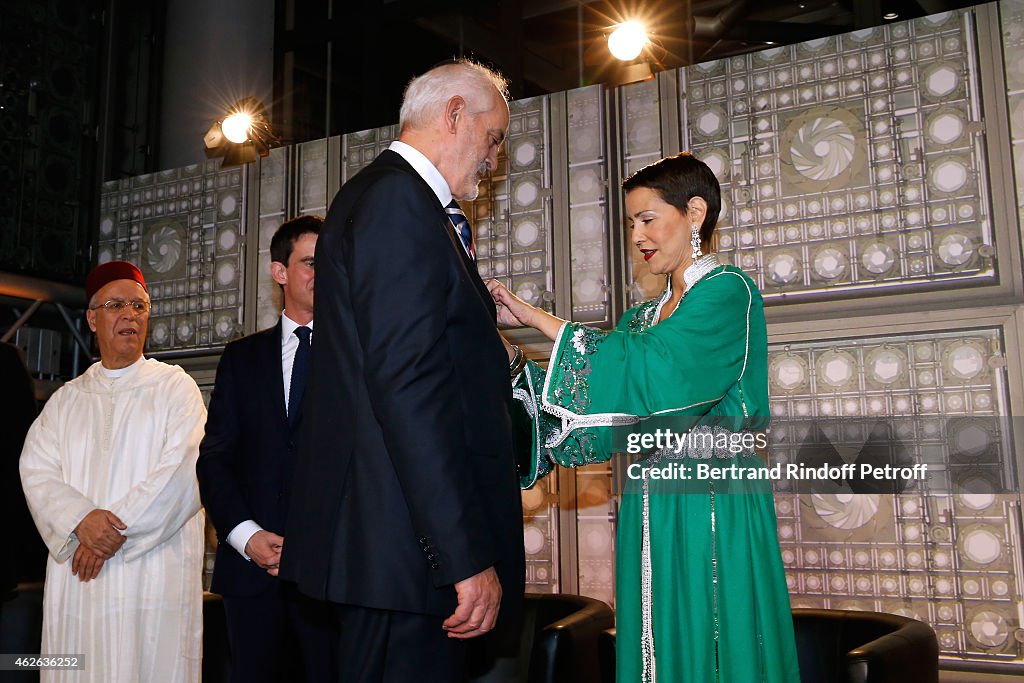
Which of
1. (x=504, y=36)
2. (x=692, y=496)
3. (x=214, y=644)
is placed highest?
(x=504, y=36)

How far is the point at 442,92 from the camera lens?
1872mm

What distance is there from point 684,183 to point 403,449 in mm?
1244

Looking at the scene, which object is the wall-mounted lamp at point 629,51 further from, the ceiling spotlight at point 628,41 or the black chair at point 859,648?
the black chair at point 859,648

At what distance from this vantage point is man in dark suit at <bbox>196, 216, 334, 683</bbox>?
2.69 meters

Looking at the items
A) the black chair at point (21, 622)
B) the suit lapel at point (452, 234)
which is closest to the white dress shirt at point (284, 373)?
the suit lapel at point (452, 234)

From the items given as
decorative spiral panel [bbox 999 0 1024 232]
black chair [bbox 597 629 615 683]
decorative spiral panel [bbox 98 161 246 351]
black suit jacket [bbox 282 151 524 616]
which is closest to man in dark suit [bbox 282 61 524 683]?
black suit jacket [bbox 282 151 524 616]

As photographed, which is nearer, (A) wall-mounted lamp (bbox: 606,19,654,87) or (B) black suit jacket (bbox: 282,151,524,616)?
(B) black suit jacket (bbox: 282,151,524,616)

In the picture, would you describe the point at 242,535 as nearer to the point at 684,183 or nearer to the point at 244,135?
the point at 684,183

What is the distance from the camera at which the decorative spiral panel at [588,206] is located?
13.2 ft

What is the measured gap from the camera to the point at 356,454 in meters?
1.62

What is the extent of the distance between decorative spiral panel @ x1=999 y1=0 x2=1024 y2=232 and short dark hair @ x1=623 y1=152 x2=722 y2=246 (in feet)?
4.74

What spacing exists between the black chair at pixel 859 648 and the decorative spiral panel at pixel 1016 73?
1462 mm

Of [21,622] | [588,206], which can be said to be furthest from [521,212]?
[21,622]

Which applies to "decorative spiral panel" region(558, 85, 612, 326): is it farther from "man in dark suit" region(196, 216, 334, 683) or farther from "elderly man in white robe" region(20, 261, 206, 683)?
"elderly man in white robe" region(20, 261, 206, 683)
